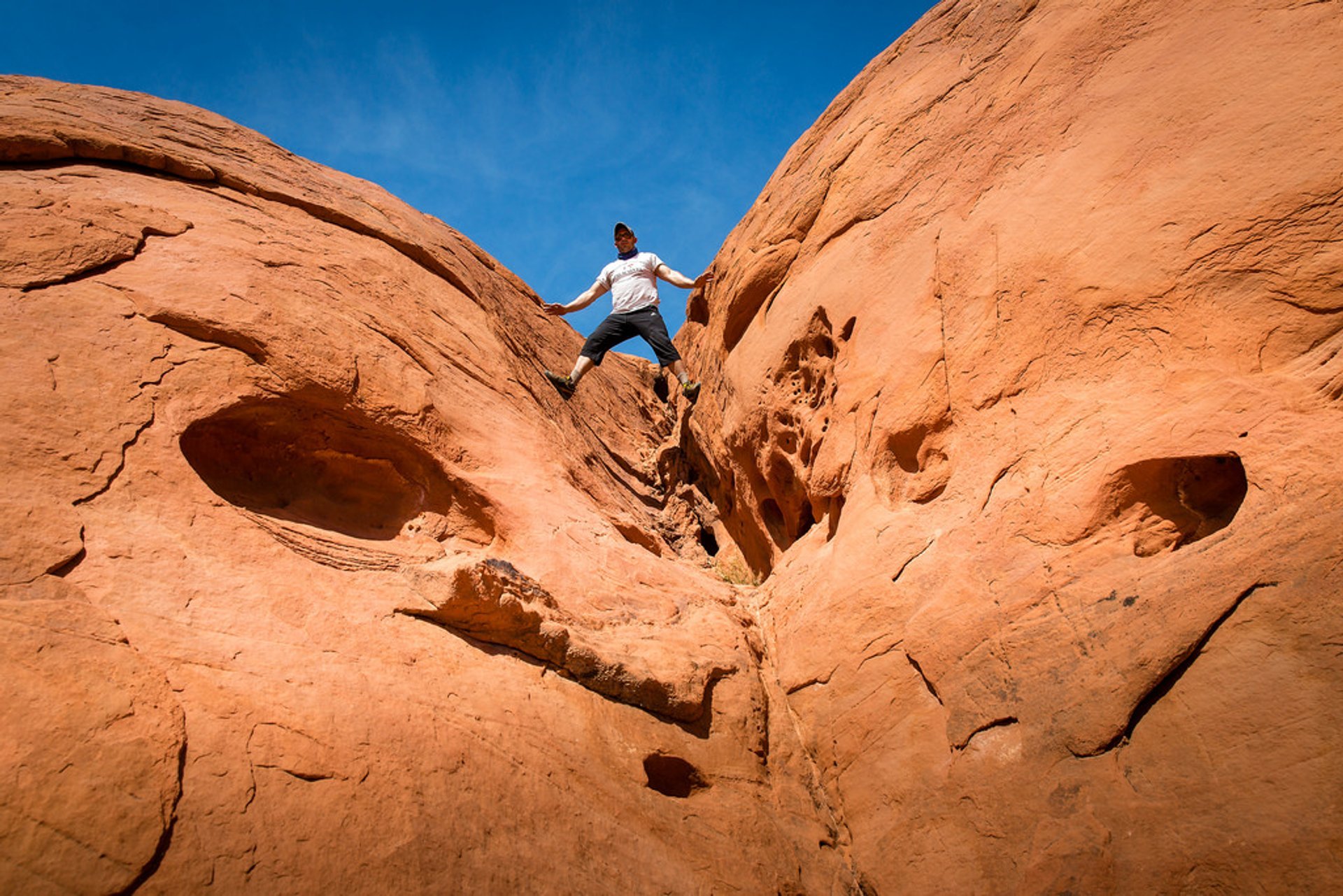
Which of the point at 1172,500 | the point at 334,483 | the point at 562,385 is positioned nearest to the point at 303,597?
the point at 334,483

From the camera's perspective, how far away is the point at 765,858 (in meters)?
3.82

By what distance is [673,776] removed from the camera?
4.11 meters

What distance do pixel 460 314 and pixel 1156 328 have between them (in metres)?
4.76

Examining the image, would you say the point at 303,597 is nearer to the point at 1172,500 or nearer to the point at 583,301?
the point at 1172,500

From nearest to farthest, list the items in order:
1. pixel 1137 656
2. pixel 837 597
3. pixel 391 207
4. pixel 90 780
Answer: pixel 90 780
pixel 1137 656
pixel 837 597
pixel 391 207

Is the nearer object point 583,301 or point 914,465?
point 914,465

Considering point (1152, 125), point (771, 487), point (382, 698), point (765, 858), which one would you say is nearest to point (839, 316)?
point (771, 487)

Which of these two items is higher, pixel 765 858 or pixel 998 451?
pixel 998 451

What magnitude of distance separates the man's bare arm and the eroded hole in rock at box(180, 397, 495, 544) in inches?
164

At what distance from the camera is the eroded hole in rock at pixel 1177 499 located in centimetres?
346

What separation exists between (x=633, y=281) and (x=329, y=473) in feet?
14.0

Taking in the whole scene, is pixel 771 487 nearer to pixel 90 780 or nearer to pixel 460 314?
pixel 460 314

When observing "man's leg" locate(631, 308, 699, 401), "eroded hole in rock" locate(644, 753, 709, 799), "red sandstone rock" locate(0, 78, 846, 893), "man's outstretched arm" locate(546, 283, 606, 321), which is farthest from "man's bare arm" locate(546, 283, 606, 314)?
"eroded hole in rock" locate(644, 753, 709, 799)

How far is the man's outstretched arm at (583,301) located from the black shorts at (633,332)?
518mm
